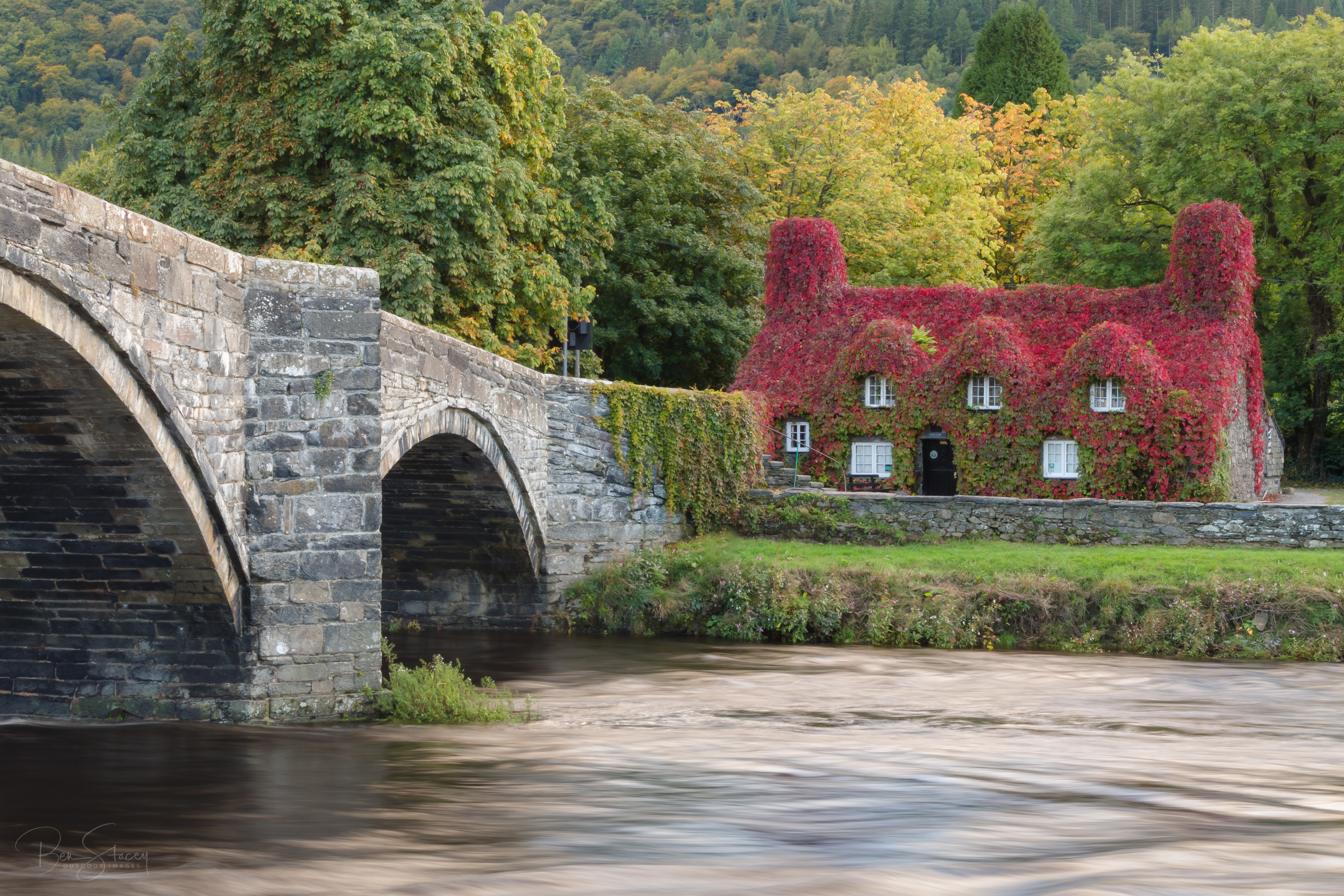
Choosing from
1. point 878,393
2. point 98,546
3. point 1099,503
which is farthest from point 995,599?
point 98,546

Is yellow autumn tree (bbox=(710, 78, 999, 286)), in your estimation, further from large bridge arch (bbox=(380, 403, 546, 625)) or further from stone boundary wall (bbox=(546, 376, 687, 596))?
large bridge arch (bbox=(380, 403, 546, 625))

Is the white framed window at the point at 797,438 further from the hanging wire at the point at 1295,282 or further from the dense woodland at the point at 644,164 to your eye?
the hanging wire at the point at 1295,282

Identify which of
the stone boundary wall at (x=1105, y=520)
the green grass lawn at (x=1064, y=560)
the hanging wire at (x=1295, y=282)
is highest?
the hanging wire at (x=1295, y=282)

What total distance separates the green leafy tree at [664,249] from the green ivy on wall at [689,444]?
902 centimetres

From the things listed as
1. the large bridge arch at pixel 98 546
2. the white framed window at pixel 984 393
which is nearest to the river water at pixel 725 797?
the large bridge arch at pixel 98 546

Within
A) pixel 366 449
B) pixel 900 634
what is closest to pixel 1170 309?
pixel 900 634

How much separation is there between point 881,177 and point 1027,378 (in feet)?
38.0

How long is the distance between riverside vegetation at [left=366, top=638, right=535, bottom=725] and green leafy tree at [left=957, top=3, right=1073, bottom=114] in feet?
141

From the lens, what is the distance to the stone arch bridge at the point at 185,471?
9492 mm

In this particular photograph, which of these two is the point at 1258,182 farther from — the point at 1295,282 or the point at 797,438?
the point at 797,438

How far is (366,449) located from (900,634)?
8683mm

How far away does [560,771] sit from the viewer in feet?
35.1

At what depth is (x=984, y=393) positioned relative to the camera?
2694cm

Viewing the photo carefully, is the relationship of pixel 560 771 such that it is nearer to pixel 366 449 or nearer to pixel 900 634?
pixel 366 449
